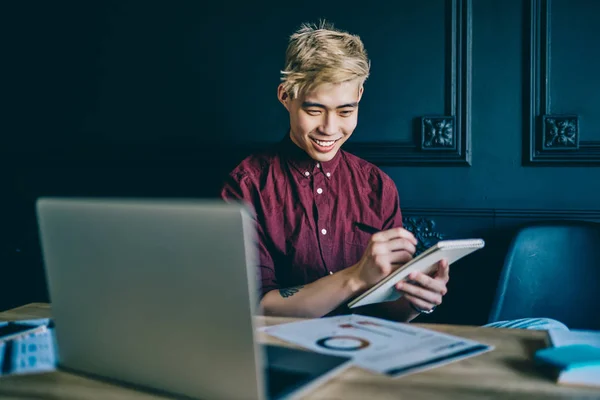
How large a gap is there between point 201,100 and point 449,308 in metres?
1.51

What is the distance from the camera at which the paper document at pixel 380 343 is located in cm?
100

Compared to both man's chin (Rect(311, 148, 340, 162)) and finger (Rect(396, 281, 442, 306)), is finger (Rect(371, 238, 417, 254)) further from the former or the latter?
man's chin (Rect(311, 148, 340, 162))

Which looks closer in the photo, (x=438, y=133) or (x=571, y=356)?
(x=571, y=356)

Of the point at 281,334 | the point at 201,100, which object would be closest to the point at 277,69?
the point at 201,100

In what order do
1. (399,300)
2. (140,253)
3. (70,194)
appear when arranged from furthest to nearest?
(70,194) → (399,300) → (140,253)

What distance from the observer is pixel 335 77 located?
1837mm

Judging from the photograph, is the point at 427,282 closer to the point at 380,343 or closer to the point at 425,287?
the point at 425,287

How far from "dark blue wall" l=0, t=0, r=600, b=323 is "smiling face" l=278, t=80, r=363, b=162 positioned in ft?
2.36

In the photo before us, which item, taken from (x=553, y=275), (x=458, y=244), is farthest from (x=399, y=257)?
(x=553, y=275)

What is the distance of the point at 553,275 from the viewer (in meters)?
2.28

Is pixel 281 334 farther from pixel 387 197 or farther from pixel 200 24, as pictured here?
pixel 200 24

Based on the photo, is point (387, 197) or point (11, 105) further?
point (11, 105)

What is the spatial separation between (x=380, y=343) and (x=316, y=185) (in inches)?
37.5

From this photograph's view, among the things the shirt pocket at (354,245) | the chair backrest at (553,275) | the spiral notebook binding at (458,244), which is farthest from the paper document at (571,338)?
the chair backrest at (553,275)
